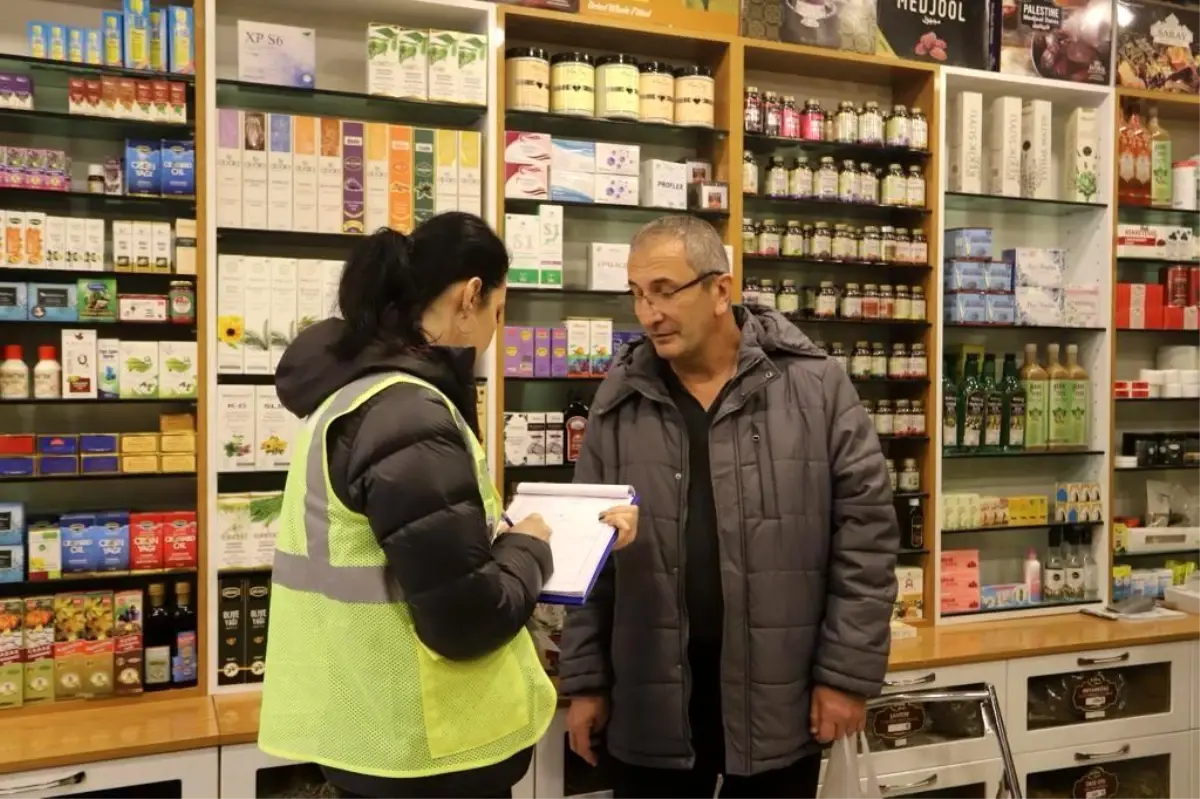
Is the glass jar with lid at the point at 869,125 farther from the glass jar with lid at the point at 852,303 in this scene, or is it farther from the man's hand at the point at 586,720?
the man's hand at the point at 586,720

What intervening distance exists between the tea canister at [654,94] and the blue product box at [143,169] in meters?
1.53

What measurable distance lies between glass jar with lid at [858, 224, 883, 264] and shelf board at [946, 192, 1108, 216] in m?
0.39

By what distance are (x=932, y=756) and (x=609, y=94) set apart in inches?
94.2

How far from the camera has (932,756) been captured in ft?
10.8

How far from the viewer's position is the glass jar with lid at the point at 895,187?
3838 millimetres

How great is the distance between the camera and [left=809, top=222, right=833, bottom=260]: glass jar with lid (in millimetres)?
3744

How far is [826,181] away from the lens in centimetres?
378

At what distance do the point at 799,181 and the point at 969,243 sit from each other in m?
0.73

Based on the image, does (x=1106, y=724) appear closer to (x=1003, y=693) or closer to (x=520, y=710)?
(x=1003, y=693)

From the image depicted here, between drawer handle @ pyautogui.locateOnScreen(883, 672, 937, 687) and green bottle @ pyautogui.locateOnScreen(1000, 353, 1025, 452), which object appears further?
green bottle @ pyautogui.locateOnScreen(1000, 353, 1025, 452)

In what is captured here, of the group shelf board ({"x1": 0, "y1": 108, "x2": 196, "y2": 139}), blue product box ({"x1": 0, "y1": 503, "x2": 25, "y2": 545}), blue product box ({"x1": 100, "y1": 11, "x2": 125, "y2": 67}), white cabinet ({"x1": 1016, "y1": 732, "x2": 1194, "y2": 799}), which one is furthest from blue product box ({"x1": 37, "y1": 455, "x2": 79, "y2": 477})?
white cabinet ({"x1": 1016, "y1": 732, "x2": 1194, "y2": 799})

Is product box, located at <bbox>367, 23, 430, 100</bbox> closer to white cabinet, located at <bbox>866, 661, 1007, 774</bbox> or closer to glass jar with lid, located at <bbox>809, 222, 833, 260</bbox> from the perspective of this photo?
glass jar with lid, located at <bbox>809, 222, 833, 260</bbox>

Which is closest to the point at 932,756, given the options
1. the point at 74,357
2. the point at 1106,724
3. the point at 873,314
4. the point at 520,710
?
the point at 1106,724

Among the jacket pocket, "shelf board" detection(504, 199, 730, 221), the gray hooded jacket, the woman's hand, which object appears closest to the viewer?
the jacket pocket
